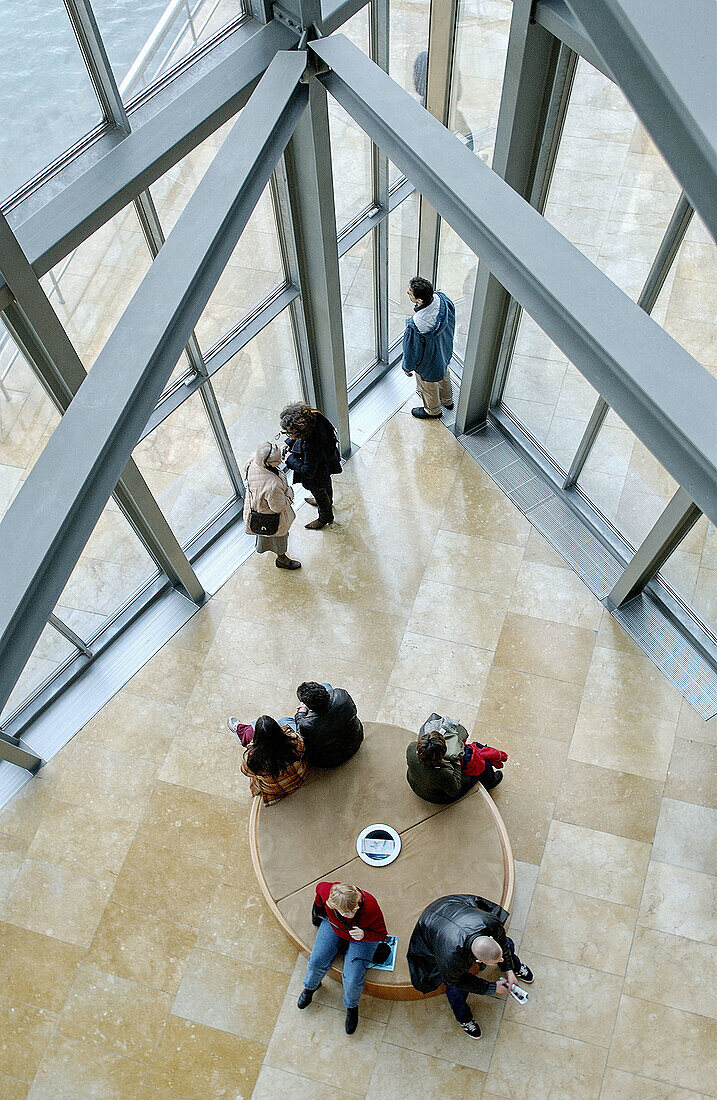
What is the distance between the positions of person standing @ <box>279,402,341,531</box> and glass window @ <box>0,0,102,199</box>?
2714 mm

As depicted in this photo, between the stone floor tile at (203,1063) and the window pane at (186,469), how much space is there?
421 cm

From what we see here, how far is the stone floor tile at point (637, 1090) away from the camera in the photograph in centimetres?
630

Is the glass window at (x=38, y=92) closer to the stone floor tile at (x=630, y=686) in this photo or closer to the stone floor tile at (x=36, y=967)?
the stone floor tile at (x=36, y=967)

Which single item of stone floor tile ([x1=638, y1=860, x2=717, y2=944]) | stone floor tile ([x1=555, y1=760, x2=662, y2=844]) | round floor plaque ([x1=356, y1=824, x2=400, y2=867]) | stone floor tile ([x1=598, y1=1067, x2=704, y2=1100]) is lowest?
stone floor tile ([x1=598, y1=1067, x2=704, y2=1100])

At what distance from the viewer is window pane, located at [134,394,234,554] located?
752 cm

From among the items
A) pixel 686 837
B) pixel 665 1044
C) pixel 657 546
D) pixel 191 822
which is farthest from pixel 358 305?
pixel 665 1044

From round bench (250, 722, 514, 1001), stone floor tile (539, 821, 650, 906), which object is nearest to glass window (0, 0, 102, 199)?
round bench (250, 722, 514, 1001)

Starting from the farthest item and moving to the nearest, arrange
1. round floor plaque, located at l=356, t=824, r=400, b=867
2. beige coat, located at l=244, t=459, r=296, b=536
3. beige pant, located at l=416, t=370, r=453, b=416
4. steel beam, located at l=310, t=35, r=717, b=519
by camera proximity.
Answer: beige pant, located at l=416, t=370, r=453, b=416, beige coat, located at l=244, t=459, r=296, b=536, round floor plaque, located at l=356, t=824, r=400, b=867, steel beam, located at l=310, t=35, r=717, b=519

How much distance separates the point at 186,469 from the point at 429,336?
255cm

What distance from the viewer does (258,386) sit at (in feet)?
27.1

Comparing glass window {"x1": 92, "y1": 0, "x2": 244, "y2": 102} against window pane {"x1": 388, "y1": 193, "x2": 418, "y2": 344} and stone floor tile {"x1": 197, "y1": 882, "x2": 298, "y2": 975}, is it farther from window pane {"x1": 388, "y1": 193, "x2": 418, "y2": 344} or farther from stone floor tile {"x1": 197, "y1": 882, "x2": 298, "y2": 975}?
stone floor tile {"x1": 197, "y1": 882, "x2": 298, "y2": 975}

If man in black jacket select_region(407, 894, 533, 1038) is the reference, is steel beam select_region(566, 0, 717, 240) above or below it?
above

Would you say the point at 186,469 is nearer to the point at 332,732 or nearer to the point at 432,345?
the point at 432,345

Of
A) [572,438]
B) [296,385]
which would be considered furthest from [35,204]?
[572,438]
